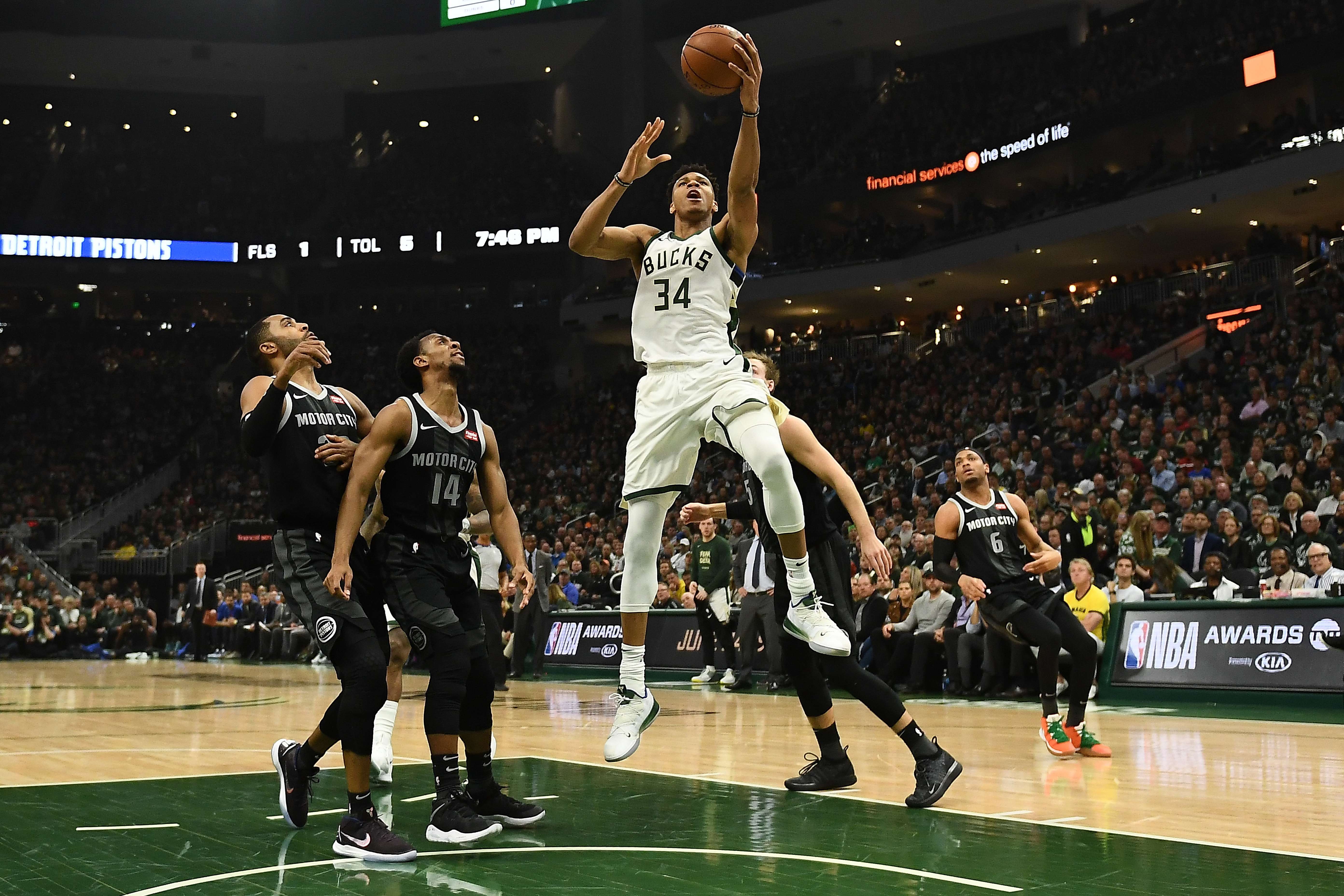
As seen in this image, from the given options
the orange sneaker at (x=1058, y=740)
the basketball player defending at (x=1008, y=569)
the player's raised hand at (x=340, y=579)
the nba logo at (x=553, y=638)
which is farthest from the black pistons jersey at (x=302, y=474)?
the nba logo at (x=553, y=638)

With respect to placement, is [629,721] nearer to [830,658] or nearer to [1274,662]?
[830,658]

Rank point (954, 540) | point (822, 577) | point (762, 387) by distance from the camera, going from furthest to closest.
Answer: point (954, 540)
point (822, 577)
point (762, 387)

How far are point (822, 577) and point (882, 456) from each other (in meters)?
19.6

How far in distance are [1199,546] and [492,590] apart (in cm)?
775

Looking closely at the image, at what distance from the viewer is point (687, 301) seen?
5.57 meters

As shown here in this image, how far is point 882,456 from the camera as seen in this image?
2550cm

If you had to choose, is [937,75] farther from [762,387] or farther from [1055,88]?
[762,387]

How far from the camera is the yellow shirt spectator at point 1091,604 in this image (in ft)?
39.8

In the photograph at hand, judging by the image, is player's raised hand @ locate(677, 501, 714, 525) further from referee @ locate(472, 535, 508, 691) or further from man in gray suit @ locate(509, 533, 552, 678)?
man in gray suit @ locate(509, 533, 552, 678)

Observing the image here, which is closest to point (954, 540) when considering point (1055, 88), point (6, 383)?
point (1055, 88)

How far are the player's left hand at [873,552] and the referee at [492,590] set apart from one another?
19.2 ft

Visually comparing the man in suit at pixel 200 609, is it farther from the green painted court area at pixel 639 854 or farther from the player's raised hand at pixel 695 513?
the player's raised hand at pixel 695 513

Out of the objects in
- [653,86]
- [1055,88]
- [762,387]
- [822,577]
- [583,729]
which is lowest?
[583,729]

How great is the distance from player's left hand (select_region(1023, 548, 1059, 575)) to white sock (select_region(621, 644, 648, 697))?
3.18 metres
